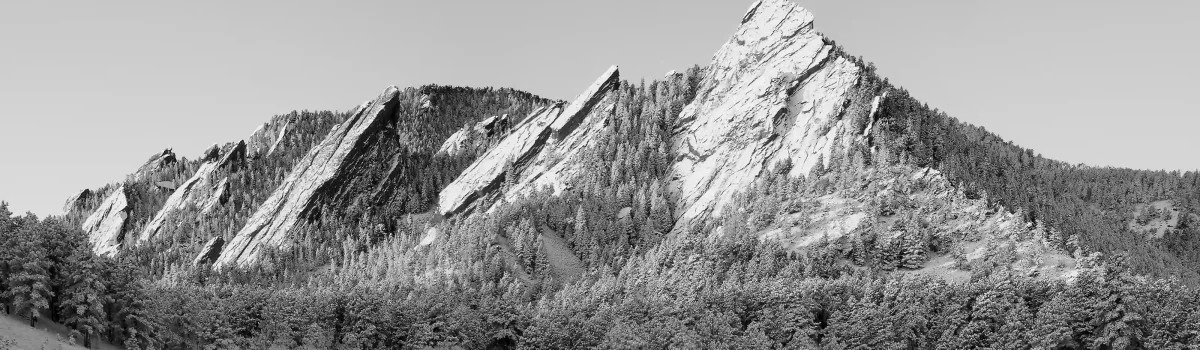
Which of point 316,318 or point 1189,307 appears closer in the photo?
point 1189,307

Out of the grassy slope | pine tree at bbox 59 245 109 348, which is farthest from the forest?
the grassy slope

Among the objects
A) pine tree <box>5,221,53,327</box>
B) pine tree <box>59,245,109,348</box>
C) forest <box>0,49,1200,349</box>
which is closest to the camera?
pine tree <box>5,221,53,327</box>

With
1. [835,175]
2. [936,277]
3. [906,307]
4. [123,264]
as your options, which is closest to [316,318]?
[123,264]

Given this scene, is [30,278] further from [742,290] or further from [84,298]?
[742,290]

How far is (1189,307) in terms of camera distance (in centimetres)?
11156

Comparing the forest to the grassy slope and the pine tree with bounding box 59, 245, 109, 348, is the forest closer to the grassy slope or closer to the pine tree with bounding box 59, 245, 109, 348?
the pine tree with bounding box 59, 245, 109, 348

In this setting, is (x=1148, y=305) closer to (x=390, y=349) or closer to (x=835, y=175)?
(x=835, y=175)

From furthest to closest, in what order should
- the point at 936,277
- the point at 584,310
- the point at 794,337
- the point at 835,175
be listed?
1. the point at 835,175
2. the point at 936,277
3. the point at 584,310
4. the point at 794,337

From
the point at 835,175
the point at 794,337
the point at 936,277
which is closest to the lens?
the point at 794,337

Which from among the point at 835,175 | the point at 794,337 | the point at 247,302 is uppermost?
the point at 835,175

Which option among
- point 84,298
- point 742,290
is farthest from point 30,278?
point 742,290

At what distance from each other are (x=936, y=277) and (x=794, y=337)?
125ft

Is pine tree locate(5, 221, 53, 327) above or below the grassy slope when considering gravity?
above

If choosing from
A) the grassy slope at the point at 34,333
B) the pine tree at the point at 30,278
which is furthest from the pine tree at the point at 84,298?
the pine tree at the point at 30,278
